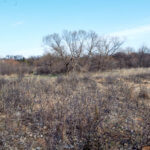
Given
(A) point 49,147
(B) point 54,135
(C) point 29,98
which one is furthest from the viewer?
(C) point 29,98

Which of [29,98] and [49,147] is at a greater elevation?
[29,98]

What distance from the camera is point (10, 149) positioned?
8.73 ft

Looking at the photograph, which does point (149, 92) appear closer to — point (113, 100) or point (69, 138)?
point (113, 100)

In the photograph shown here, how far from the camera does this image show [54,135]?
118 inches

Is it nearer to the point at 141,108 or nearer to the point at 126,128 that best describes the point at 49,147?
the point at 126,128

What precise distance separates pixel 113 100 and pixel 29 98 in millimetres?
2652

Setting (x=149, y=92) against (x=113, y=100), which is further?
(x=149, y=92)

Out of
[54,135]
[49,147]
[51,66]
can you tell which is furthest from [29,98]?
[51,66]

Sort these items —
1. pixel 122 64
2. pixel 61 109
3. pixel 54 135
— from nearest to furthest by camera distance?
pixel 54 135
pixel 61 109
pixel 122 64

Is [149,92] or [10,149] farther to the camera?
[149,92]

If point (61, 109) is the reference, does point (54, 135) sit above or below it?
below

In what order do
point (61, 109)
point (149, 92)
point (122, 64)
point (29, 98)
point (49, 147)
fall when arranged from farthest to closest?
point (122, 64) < point (149, 92) < point (29, 98) < point (61, 109) < point (49, 147)

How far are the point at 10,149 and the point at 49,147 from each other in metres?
0.67

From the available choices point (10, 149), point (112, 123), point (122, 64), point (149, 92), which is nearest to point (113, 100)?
point (112, 123)
